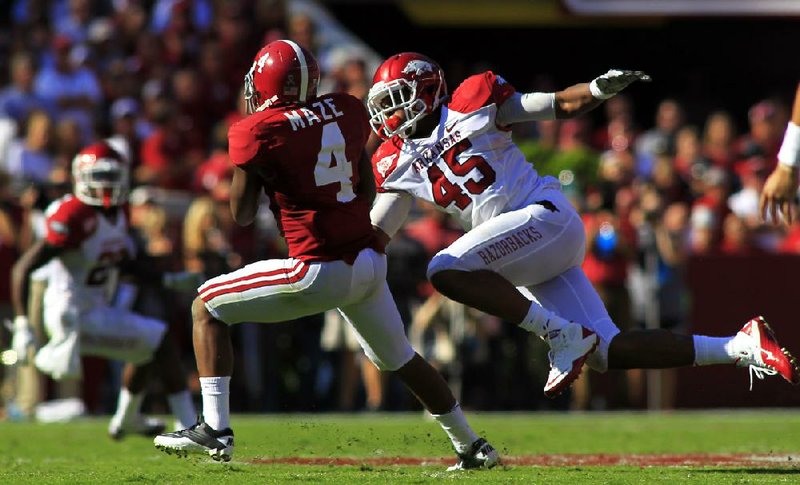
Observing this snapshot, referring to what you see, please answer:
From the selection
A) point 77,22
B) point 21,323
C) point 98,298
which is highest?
point 77,22

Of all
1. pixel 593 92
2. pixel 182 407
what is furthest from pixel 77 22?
pixel 593 92

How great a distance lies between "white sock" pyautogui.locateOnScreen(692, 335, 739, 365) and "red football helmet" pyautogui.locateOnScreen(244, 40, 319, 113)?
6.76 feet

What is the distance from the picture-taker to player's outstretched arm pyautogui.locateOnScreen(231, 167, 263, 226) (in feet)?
19.0

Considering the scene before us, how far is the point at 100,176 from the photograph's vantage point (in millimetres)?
8406

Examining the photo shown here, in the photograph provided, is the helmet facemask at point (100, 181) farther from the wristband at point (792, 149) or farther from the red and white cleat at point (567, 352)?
the wristband at point (792, 149)

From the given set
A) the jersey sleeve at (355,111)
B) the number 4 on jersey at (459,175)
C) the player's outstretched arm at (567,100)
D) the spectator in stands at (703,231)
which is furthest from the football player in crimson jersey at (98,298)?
the spectator in stands at (703,231)

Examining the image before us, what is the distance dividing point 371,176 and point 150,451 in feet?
8.91

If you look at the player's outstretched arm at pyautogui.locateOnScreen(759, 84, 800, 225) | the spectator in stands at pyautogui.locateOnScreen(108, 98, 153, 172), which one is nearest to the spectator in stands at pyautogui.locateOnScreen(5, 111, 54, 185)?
the spectator in stands at pyautogui.locateOnScreen(108, 98, 153, 172)

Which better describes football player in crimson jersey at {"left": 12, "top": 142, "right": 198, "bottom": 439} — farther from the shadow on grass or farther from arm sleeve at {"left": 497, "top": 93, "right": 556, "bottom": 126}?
the shadow on grass

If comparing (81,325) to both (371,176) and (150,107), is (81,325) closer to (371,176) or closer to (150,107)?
(371,176)

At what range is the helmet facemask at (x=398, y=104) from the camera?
6441 mm

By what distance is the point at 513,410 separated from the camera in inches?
464

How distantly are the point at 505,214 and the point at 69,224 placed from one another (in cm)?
308

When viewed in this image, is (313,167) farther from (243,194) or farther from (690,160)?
(690,160)
